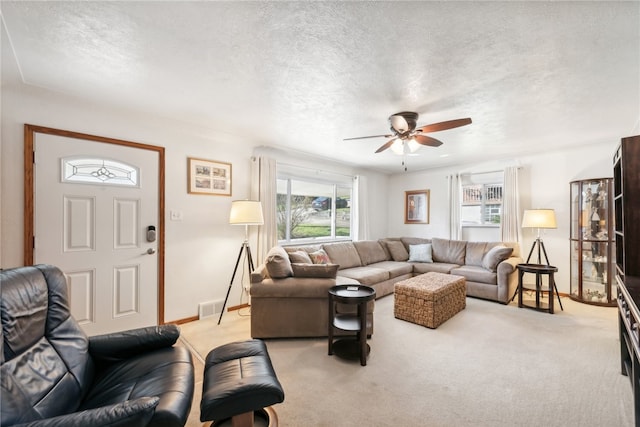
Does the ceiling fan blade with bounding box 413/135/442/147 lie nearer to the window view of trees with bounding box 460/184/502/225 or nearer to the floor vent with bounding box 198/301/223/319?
the window view of trees with bounding box 460/184/502/225

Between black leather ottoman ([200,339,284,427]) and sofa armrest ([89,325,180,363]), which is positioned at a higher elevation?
sofa armrest ([89,325,180,363])

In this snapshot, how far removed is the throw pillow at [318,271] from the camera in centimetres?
296

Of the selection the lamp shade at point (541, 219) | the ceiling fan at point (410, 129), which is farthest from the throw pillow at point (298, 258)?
the lamp shade at point (541, 219)

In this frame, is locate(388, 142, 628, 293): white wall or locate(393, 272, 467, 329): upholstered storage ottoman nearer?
locate(393, 272, 467, 329): upholstered storage ottoman

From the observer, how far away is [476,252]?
486 centimetres

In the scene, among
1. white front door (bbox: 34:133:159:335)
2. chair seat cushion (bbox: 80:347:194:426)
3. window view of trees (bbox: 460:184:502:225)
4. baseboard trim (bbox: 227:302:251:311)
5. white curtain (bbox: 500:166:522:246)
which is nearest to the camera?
chair seat cushion (bbox: 80:347:194:426)

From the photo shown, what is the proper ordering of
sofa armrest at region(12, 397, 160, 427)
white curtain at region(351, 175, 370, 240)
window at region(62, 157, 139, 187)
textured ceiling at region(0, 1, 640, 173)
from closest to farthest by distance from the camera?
sofa armrest at region(12, 397, 160, 427), textured ceiling at region(0, 1, 640, 173), window at region(62, 157, 139, 187), white curtain at region(351, 175, 370, 240)

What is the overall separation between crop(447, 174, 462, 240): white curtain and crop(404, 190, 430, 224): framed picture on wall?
21.5 inches

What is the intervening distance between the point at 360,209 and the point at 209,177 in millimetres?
3295

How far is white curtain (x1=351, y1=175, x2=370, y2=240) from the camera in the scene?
5.86m

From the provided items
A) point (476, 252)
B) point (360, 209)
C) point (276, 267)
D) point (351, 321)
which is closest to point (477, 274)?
point (476, 252)

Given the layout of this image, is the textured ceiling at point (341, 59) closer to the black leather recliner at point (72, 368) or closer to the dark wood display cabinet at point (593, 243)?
the dark wood display cabinet at point (593, 243)

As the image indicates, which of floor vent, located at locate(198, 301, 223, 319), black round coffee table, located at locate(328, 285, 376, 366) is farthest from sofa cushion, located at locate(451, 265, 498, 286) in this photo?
floor vent, located at locate(198, 301, 223, 319)

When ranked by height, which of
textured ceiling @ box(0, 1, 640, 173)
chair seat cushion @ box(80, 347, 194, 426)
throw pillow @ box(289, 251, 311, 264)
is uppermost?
textured ceiling @ box(0, 1, 640, 173)
